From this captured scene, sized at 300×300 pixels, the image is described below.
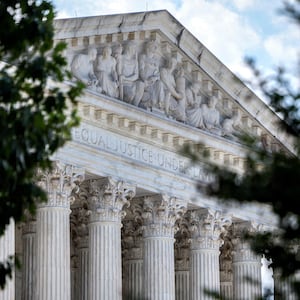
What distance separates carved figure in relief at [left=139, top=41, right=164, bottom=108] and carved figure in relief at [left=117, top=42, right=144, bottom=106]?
384mm

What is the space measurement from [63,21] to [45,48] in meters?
25.6

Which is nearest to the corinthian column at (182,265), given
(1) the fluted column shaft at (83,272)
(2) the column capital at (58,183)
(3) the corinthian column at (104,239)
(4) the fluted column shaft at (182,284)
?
(4) the fluted column shaft at (182,284)

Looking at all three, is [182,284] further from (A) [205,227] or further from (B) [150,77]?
(B) [150,77]

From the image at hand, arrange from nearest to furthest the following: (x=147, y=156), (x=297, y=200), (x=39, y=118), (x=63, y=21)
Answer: (x=297, y=200) → (x=39, y=118) → (x=63, y=21) → (x=147, y=156)

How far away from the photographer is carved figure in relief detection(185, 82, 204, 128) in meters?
64.7

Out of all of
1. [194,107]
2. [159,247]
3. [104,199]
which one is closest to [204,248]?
[159,247]

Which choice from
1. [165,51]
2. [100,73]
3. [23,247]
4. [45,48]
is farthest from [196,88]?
[45,48]

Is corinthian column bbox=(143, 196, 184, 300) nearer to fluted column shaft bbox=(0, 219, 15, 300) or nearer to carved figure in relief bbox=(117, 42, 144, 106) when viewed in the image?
carved figure in relief bbox=(117, 42, 144, 106)

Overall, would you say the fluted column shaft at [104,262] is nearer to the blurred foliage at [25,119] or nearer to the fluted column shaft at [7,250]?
the fluted column shaft at [7,250]

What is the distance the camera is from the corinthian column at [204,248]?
65875 mm

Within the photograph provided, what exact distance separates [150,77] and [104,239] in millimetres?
7121

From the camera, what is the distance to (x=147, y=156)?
203ft

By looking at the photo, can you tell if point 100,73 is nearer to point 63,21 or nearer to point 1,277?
point 63,21

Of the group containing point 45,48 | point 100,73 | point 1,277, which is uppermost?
point 100,73
